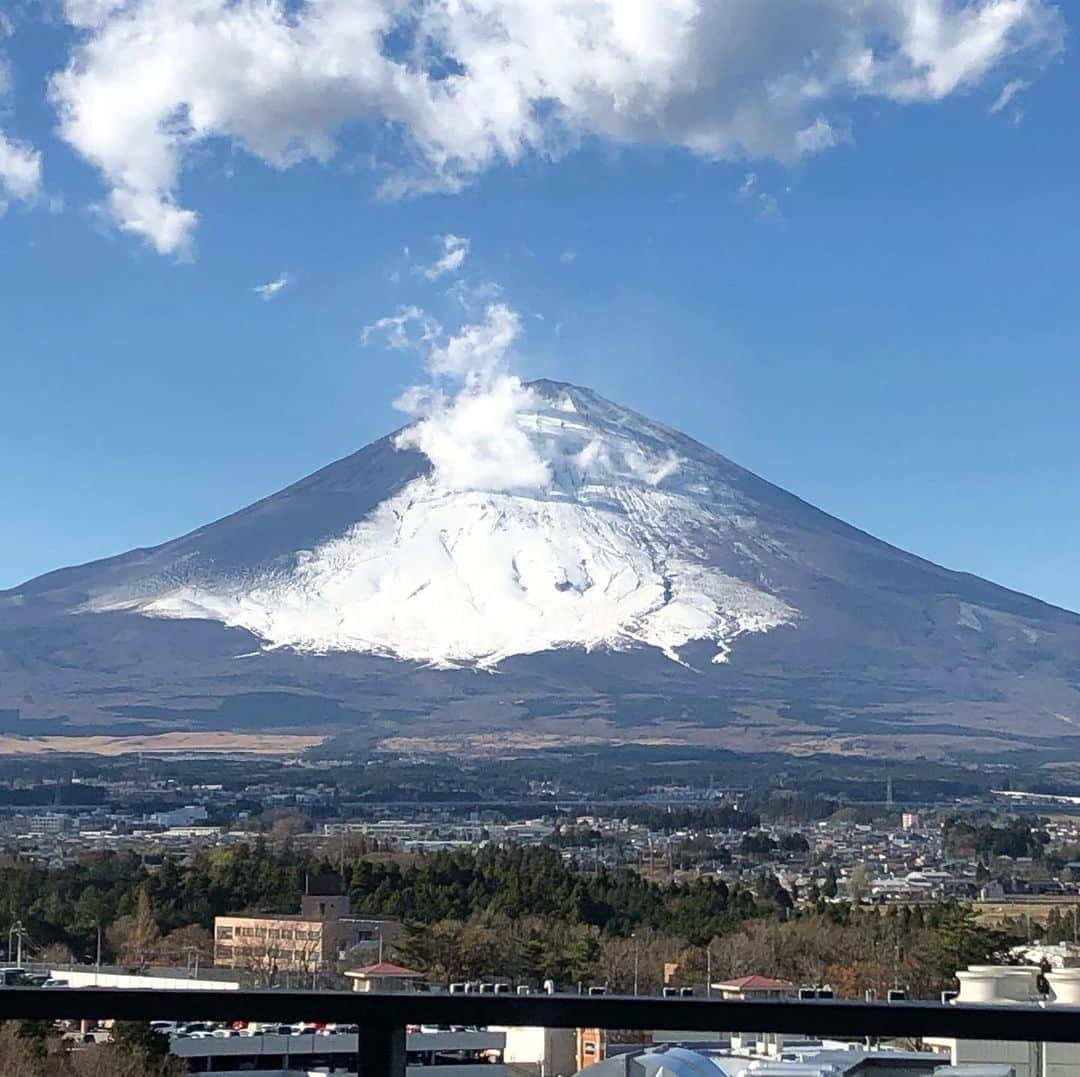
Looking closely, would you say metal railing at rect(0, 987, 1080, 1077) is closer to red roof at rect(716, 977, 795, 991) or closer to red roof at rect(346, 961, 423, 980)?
red roof at rect(716, 977, 795, 991)

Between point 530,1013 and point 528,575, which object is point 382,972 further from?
point 528,575

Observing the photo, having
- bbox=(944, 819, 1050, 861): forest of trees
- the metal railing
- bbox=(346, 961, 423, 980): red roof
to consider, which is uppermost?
the metal railing

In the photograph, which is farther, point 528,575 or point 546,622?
point 528,575

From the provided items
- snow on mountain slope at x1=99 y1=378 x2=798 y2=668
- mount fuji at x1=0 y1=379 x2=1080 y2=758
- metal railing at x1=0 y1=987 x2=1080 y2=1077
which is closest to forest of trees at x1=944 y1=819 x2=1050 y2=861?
metal railing at x1=0 y1=987 x2=1080 y2=1077

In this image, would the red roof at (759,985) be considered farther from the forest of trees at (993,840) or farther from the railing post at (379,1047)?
the forest of trees at (993,840)

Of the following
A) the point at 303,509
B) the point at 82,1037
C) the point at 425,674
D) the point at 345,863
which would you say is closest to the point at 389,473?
the point at 303,509

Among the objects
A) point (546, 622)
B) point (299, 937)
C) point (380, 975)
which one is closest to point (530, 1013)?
point (380, 975)
